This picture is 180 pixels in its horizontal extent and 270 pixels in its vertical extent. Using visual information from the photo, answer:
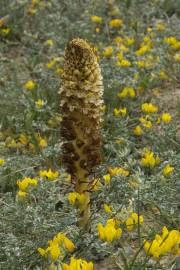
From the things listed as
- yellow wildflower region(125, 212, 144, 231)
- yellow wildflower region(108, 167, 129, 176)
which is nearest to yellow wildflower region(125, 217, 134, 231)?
yellow wildflower region(125, 212, 144, 231)

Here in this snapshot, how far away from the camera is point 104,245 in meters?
2.69

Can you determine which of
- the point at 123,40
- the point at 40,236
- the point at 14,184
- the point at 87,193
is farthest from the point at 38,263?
the point at 123,40

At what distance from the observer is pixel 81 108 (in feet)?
9.42

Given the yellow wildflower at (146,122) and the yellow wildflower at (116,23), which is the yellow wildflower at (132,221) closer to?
the yellow wildflower at (146,122)

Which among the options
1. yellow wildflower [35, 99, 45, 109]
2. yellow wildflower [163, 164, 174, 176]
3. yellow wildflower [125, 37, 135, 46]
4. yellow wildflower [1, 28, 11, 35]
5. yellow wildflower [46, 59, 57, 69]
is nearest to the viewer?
yellow wildflower [163, 164, 174, 176]

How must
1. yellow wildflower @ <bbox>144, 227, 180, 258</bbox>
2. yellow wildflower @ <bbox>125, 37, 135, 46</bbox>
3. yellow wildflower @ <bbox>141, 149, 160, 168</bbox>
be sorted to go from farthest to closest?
1. yellow wildflower @ <bbox>125, 37, 135, 46</bbox>
2. yellow wildflower @ <bbox>141, 149, 160, 168</bbox>
3. yellow wildflower @ <bbox>144, 227, 180, 258</bbox>

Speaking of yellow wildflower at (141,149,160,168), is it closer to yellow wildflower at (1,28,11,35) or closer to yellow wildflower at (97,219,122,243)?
yellow wildflower at (97,219,122,243)

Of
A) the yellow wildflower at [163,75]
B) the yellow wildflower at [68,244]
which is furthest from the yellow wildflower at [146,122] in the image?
the yellow wildflower at [68,244]

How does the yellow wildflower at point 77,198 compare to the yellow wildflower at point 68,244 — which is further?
the yellow wildflower at point 77,198

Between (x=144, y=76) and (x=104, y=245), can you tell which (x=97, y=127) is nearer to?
(x=104, y=245)

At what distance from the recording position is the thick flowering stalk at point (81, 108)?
276 centimetres

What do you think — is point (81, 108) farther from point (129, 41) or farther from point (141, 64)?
point (129, 41)

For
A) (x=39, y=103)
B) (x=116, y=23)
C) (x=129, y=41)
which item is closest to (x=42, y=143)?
(x=39, y=103)

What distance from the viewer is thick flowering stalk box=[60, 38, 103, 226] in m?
2.76
